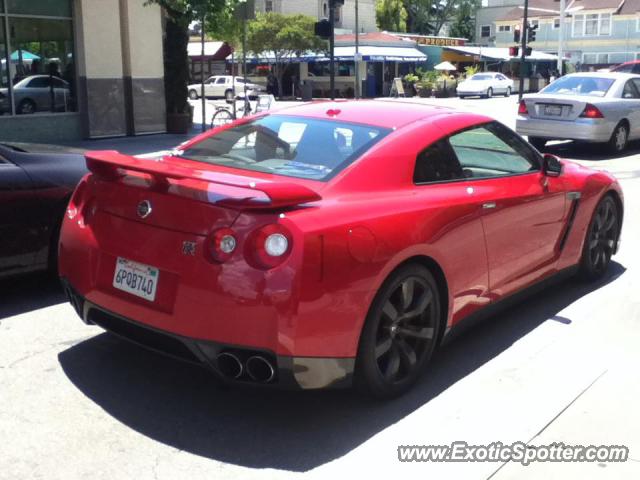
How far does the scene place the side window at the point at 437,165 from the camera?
13.9ft

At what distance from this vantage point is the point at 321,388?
3529mm

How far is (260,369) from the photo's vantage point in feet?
11.3

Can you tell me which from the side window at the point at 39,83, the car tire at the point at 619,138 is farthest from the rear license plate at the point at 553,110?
the side window at the point at 39,83

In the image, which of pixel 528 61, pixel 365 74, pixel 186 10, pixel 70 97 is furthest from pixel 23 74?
pixel 528 61

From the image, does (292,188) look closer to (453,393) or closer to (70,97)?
(453,393)

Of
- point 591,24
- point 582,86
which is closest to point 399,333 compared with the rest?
point 582,86

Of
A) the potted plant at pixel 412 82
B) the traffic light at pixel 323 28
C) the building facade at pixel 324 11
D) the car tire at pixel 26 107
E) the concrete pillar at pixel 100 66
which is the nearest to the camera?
the car tire at pixel 26 107

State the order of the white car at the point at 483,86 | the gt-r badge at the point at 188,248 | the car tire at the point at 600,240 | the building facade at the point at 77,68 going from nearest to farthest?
the gt-r badge at the point at 188,248, the car tire at the point at 600,240, the building facade at the point at 77,68, the white car at the point at 483,86

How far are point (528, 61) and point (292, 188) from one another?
6386 cm

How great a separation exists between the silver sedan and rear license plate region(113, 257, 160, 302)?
12129mm

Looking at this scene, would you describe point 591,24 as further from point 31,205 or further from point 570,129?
point 31,205

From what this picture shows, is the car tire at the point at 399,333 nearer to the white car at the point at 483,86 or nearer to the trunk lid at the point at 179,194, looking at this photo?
the trunk lid at the point at 179,194

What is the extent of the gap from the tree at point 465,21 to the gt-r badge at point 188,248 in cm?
8941

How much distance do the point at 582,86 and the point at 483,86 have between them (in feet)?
113
